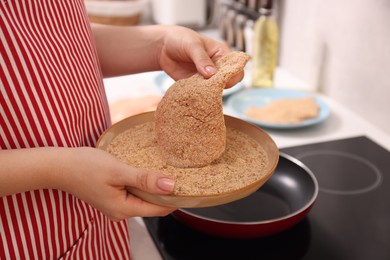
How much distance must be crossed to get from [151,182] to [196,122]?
15cm

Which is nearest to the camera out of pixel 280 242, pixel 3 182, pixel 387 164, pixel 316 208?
pixel 3 182

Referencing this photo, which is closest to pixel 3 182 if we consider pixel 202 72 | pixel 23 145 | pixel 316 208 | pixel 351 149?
pixel 23 145

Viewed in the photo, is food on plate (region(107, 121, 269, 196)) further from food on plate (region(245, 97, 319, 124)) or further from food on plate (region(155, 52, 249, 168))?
food on plate (region(245, 97, 319, 124))

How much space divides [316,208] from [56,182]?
1.77 ft

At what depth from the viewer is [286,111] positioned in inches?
49.9

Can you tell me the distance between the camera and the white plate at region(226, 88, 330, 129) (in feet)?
4.06

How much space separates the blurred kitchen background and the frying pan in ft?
1.36

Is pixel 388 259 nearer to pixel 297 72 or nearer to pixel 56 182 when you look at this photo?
pixel 56 182

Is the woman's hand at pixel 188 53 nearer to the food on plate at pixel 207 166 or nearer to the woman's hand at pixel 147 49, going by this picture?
the woman's hand at pixel 147 49

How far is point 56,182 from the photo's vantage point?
2.02ft

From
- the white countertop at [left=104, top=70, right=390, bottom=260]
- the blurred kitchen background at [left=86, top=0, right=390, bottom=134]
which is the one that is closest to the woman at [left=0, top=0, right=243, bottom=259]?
the white countertop at [left=104, top=70, right=390, bottom=260]

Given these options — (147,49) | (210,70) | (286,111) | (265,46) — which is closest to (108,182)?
(210,70)

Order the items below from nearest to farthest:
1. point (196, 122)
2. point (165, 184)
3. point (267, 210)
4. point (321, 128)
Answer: point (165, 184) → point (196, 122) → point (267, 210) → point (321, 128)

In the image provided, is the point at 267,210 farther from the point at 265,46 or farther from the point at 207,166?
the point at 265,46
